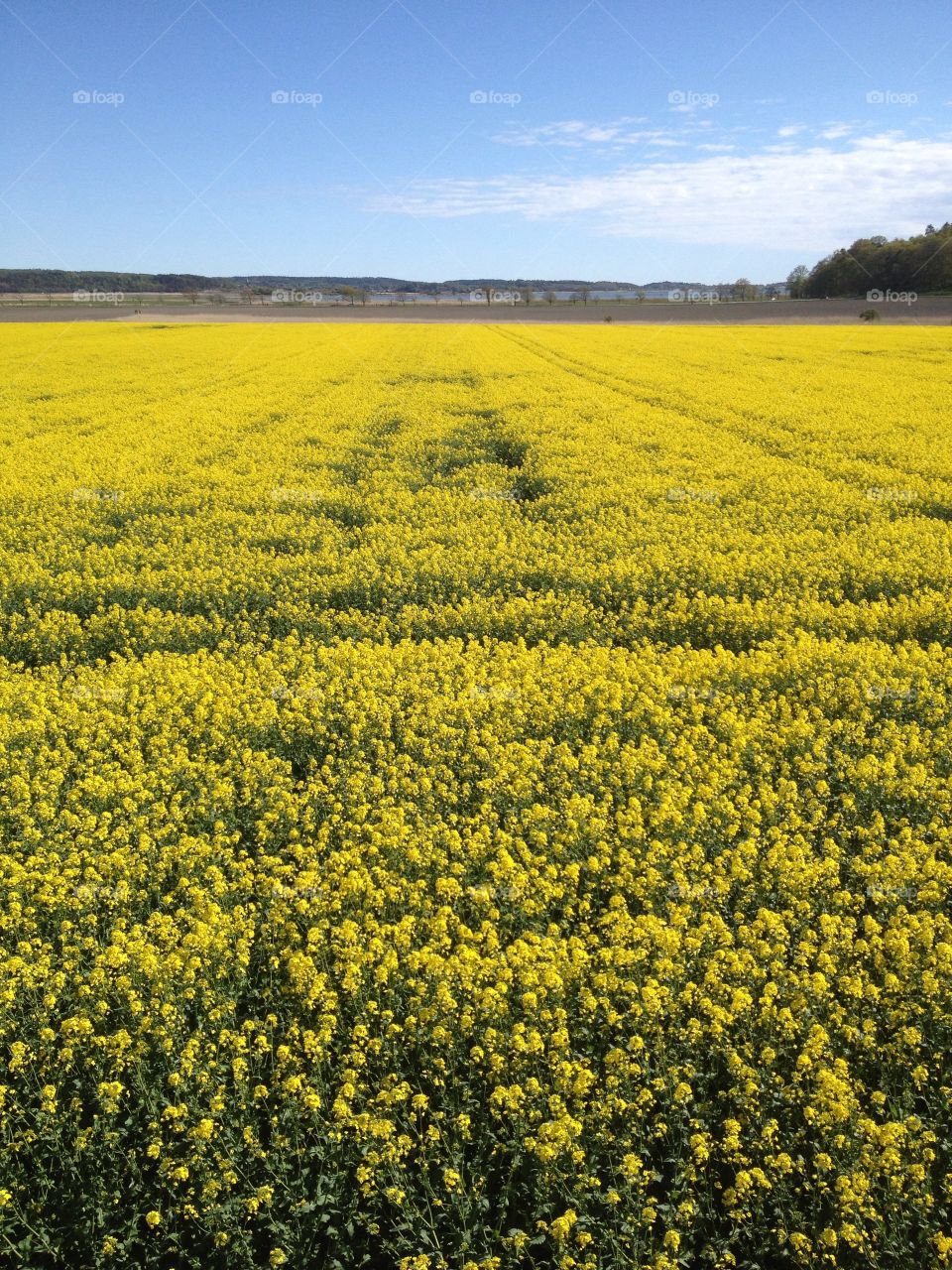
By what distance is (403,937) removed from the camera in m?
4.52

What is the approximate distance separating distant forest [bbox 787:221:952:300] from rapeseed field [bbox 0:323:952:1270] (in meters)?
72.2

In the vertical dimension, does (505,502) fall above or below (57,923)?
above

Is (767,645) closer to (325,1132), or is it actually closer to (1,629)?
(325,1132)

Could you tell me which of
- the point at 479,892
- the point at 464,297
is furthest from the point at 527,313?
the point at 479,892

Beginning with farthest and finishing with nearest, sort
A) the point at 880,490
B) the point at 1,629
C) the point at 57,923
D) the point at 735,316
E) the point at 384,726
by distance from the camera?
the point at 735,316, the point at 880,490, the point at 1,629, the point at 384,726, the point at 57,923

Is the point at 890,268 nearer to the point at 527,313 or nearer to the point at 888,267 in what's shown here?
the point at 888,267

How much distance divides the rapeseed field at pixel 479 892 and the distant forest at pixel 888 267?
7222 cm

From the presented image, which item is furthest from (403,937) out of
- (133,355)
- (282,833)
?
(133,355)

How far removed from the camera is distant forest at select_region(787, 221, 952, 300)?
7044 centimetres

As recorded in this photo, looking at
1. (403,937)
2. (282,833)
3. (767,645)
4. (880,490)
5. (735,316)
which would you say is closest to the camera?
(403,937)

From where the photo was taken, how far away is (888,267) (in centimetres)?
7494

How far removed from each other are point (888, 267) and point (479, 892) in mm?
86522

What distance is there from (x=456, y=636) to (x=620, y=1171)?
5.90 metres

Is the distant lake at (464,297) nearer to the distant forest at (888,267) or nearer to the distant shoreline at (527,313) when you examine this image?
the distant shoreline at (527,313)
